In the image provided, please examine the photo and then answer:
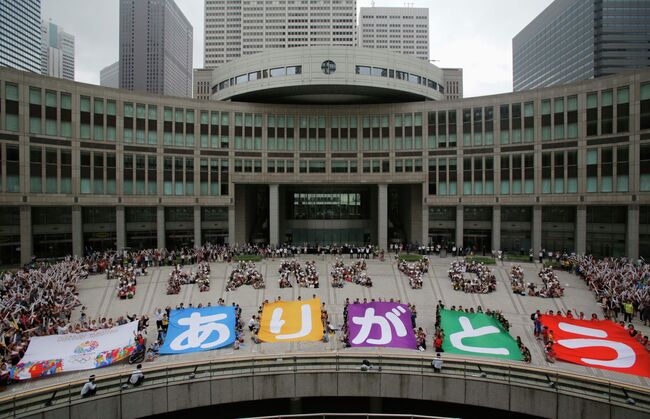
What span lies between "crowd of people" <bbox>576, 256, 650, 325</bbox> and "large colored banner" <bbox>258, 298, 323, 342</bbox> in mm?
19409

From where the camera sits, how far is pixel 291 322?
2373 centimetres

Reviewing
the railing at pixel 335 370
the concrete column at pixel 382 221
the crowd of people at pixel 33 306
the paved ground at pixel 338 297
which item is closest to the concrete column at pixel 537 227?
the paved ground at pixel 338 297

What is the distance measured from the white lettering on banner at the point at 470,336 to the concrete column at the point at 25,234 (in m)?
45.7

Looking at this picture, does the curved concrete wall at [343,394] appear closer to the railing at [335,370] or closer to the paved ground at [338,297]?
the railing at [335,370]

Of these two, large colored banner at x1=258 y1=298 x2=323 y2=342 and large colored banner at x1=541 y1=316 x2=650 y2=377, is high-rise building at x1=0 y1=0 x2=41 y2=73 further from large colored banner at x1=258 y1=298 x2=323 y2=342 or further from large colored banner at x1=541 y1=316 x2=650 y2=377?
large colored banner at x1=541 y1=316 x2=650 y2=377

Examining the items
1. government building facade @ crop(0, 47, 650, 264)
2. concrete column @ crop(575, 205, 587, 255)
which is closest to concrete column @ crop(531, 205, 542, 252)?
government building facade @ crop(0, 47, 650, 264)

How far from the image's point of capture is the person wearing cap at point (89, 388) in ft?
51.0

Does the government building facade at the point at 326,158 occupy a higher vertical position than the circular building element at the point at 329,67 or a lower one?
lower

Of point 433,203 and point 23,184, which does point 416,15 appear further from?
point 23,184

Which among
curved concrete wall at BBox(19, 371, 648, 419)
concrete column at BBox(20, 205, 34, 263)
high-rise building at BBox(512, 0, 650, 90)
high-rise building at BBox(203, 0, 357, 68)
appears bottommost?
curved concrete wall at BBox(19, 371, 648, 419)

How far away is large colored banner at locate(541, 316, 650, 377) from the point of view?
18.2 m

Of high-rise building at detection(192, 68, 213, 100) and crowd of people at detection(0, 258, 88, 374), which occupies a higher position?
high-rise building at detection(192, 68, 213, 100)

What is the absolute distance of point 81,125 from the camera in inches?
1810

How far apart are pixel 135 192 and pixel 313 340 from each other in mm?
37339
